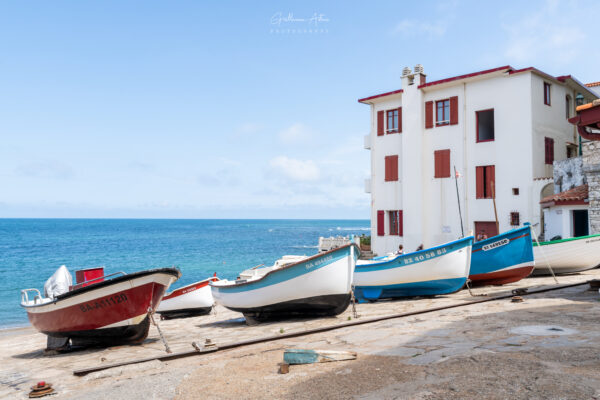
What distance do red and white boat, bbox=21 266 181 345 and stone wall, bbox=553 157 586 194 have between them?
19.6 m

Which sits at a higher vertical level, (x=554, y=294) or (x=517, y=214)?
(x=517, y=214)

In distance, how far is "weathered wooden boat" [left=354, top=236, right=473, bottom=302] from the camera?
13609 millimetres

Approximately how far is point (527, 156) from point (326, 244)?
54.4ft

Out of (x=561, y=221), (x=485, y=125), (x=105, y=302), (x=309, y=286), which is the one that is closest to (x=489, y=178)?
(x=485, y=125)

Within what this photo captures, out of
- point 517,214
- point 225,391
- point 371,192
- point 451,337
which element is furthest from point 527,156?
point 225,391

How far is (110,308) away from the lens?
10.7 m

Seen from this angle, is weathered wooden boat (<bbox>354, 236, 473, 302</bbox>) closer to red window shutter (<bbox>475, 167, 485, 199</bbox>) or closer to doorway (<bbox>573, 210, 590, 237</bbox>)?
doorway (<bbox>573, 210, 590, 237</bbox>)

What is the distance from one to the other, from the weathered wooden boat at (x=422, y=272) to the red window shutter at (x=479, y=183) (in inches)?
525

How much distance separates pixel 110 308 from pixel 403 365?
7283 mm

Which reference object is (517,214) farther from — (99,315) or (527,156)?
(99,315)

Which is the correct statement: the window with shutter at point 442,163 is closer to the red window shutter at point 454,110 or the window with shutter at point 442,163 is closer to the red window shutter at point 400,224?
the red window shutter at point 454,110

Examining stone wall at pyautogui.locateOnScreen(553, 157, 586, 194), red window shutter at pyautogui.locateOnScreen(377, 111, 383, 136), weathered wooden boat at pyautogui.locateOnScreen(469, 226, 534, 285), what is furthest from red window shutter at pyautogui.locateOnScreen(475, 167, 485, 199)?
weathered wooden boat at pyautogui.locateOnScreen(469, 226, 534, 285)

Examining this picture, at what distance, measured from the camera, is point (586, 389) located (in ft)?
15.4

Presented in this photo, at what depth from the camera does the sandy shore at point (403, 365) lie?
17.0 ft
